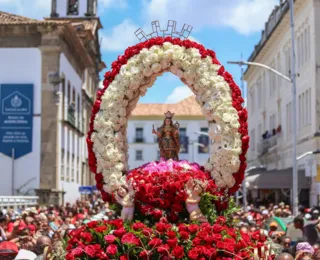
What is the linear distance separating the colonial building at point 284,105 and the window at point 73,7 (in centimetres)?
1334

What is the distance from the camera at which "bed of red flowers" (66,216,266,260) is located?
858cm

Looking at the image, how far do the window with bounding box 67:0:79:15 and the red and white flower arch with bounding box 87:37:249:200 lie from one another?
45552 mm

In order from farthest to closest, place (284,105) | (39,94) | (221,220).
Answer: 1. (284,105)
2. (39,94)
3. (221,220)

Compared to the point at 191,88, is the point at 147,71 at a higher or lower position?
higher

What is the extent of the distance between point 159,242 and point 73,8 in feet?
157

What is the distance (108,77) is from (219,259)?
123 inches

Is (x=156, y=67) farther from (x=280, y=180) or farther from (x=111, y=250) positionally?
(x=280, y=180)

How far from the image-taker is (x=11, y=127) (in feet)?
124

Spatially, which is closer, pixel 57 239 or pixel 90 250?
pixel 90 250

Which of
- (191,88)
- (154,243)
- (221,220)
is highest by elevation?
(191,88)

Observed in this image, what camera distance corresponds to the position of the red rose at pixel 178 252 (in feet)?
28.0

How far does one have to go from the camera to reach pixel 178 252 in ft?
28.0

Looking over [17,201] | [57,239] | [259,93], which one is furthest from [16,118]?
[57,239]

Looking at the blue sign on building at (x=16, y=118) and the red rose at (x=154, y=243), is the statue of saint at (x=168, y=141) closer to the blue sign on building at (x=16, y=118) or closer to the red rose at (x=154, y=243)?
the red rose at (x=154, y=243)
